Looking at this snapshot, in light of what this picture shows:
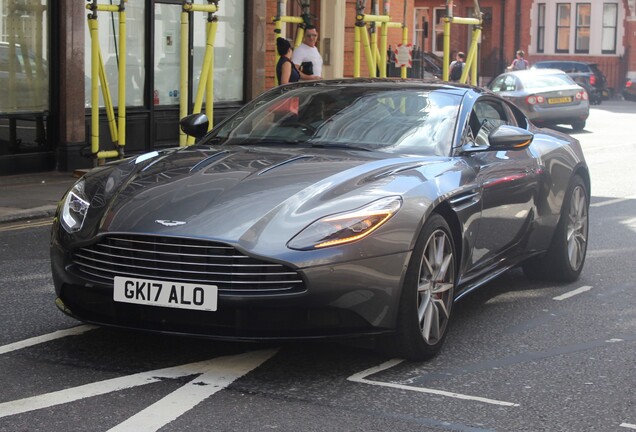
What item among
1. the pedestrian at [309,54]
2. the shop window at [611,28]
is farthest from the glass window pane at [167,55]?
the shop window at [611,28]

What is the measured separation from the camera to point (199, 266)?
5281 mm

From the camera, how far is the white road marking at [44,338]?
5.98 metres

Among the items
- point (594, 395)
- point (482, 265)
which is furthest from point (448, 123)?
point (594, 395)

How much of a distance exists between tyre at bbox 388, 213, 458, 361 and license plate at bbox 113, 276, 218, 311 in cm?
95

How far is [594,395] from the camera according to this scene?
17.7 ft

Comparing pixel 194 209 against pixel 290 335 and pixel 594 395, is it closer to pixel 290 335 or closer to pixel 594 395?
pixel 290 335

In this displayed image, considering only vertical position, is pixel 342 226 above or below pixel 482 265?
above

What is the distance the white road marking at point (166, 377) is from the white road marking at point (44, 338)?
88cm

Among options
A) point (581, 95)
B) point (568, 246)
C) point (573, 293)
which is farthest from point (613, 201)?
point (581, 95)

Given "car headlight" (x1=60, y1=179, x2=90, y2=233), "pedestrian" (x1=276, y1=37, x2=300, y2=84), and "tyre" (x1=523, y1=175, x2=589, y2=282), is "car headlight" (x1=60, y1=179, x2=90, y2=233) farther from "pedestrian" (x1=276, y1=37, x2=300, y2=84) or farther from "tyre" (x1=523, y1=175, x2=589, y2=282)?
"pedestrian" (x1=276, y1=37, x2=300, y2=84)

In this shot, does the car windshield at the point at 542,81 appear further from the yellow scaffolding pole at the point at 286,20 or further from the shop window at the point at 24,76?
Result: the shop window at the point at 24,76

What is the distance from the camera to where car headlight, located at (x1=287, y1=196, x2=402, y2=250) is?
17.4 ft

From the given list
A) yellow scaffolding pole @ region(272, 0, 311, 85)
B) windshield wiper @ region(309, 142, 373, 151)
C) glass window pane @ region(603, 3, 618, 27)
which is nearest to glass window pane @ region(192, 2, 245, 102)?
yellow scaffolding pole @ region(272, 0, 311, 85)

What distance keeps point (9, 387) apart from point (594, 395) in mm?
2630
